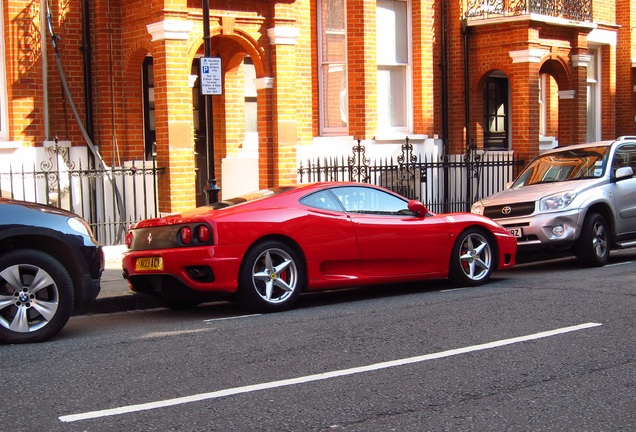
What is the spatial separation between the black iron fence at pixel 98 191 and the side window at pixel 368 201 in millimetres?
4498

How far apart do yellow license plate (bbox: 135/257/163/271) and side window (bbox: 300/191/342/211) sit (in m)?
1.65

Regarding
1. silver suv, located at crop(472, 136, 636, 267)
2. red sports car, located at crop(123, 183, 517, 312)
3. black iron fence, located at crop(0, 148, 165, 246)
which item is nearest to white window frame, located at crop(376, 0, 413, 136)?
silver suv, located at crop(472, 136, 636, 267)

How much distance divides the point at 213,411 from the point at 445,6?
15.3 m

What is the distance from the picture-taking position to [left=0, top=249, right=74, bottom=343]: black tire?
→ 7398mm

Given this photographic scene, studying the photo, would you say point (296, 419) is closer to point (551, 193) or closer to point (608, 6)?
point (551, 193)

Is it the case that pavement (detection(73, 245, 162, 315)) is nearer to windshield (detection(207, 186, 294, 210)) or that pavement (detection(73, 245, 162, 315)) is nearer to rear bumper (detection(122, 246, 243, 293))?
rear bumper (detection(122, 246, 243, 293))

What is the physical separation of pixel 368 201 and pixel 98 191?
19.7ft

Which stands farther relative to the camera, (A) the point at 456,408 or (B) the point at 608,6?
(B) the point at 608,6

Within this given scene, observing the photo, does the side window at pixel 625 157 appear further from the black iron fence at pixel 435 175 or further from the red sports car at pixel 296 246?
the black iron fence at pixel 435 175

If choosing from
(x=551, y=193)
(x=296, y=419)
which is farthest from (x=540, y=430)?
(x=551, y=193)

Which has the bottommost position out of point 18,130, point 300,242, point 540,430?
point 540,430

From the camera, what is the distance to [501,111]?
71.8 ft

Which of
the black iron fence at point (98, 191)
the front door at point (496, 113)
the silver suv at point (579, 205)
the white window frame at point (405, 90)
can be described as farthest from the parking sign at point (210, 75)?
the front door at point (496, 113)

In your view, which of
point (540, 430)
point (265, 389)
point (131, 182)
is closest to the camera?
point (540, 430)
